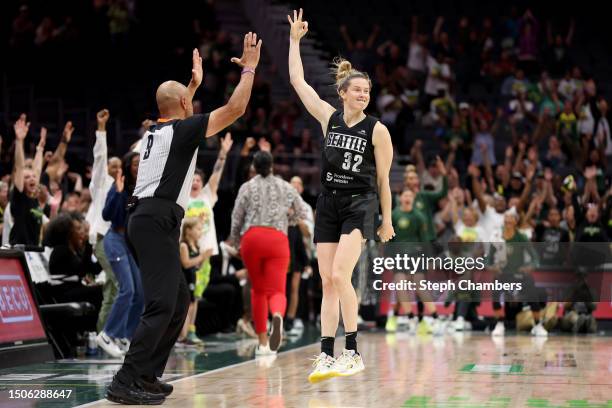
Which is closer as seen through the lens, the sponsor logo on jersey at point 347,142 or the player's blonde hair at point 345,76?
the sponsor logo on jersey at point 347,142

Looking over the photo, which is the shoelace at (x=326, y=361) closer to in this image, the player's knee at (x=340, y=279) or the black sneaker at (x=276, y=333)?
the player's knee at (x=340, y=279)

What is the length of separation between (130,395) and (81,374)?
2.20m

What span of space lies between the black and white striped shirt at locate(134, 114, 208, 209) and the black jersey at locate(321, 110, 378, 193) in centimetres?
124

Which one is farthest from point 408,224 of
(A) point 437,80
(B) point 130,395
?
(A) point 437,80

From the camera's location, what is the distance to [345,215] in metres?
7.46

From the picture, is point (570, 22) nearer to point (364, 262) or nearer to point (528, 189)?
point (528, 189)

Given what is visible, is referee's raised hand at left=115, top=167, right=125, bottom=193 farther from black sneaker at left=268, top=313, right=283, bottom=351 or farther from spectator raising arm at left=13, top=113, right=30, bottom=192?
black sneaker at left=268, top=313, right=283, bottom=351

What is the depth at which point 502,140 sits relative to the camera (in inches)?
822

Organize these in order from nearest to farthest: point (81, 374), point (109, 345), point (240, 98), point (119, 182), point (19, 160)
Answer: point (240, 98) < point (81, 374) < point (119, 182) < point (109, 345) < point (19, 160)

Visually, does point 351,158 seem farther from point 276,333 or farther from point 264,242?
point 276,333

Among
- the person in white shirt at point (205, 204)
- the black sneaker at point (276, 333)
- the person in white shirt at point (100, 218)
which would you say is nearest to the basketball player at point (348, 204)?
the black sneaker at point (276, 333)

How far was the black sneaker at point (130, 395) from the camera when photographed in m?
6.41

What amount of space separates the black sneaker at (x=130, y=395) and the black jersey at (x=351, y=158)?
6.59ft

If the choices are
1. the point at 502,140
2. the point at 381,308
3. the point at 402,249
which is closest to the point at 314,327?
the point at 381,308
